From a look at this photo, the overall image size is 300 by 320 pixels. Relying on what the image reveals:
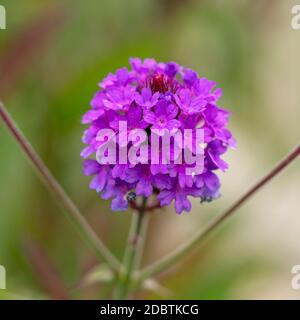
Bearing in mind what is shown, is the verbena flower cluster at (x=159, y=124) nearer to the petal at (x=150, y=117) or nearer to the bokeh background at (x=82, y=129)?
the petal at (x=150, y=117)

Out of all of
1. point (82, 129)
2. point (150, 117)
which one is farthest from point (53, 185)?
point (82, 129)

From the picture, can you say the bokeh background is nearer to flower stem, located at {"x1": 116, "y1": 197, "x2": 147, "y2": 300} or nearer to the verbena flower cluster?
flower stem, located at {"x1": 116, "y1": 197, "x2": 147, "y2": 300}

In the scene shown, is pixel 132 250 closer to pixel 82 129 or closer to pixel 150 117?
pixel 150 117

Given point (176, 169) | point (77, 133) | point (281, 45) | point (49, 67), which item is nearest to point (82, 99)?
point (77, 133)

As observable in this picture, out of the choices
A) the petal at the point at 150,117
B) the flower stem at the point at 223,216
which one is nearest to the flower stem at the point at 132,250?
the flower stem at the point at 223,216

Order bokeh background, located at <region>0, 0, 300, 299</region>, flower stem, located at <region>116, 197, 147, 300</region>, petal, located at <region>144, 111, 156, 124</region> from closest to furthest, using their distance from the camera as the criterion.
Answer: petal, located at <region>144, 111, 156, 124</region>
flower stem, located at <region>116, 197, 147, 300</region>
bokeh background, located at <region>0, 0, 300, 299</region>

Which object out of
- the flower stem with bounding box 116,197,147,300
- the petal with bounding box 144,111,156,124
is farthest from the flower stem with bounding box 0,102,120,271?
the petal with bounding box 144,111,156,124
